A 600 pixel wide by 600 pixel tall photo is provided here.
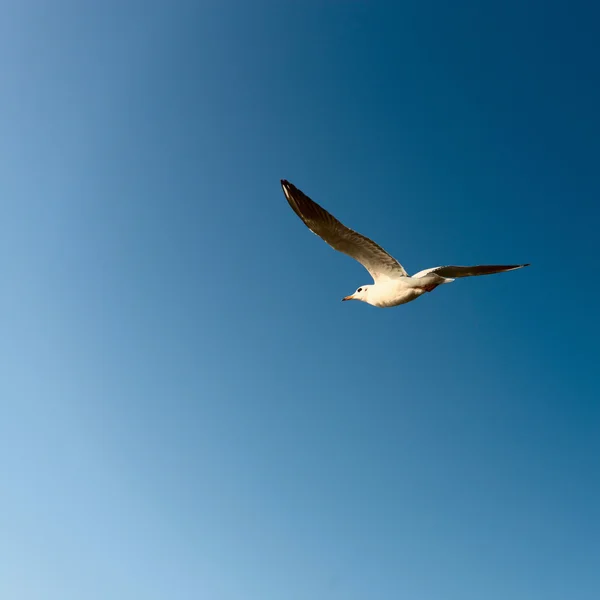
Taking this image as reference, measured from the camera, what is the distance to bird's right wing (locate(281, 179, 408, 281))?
463 inches

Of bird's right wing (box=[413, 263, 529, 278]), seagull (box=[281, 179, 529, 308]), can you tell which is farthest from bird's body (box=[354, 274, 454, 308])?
bird's right wing (box=[413, 263, 529, 278])

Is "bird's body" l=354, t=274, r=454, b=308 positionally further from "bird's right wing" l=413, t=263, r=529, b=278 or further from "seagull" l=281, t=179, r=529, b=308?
"bird's right wing" l=413, t=263, r=529, b=278

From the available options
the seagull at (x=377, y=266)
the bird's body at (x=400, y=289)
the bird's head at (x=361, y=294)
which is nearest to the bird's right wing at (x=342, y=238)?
the seagull at (x=377, y=266)

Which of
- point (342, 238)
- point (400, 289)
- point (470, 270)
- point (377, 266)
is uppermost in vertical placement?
point (470, 270)

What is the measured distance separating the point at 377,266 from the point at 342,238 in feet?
5.24

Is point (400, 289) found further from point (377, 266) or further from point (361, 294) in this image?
point (361, 294)

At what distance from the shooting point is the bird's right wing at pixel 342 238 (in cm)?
1177

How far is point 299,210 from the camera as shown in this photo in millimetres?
11984

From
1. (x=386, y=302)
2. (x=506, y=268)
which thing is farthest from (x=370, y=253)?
(x=506, y=268)

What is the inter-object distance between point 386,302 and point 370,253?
170 centimetres

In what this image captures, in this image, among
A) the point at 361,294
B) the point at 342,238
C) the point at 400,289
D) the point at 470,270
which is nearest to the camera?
the point at 470,270

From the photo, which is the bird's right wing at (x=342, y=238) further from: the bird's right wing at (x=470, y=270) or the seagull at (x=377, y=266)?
the bird's right wing at (x=470, y=270)

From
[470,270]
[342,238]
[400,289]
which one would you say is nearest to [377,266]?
[400,289]

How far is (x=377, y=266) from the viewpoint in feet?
44.2
